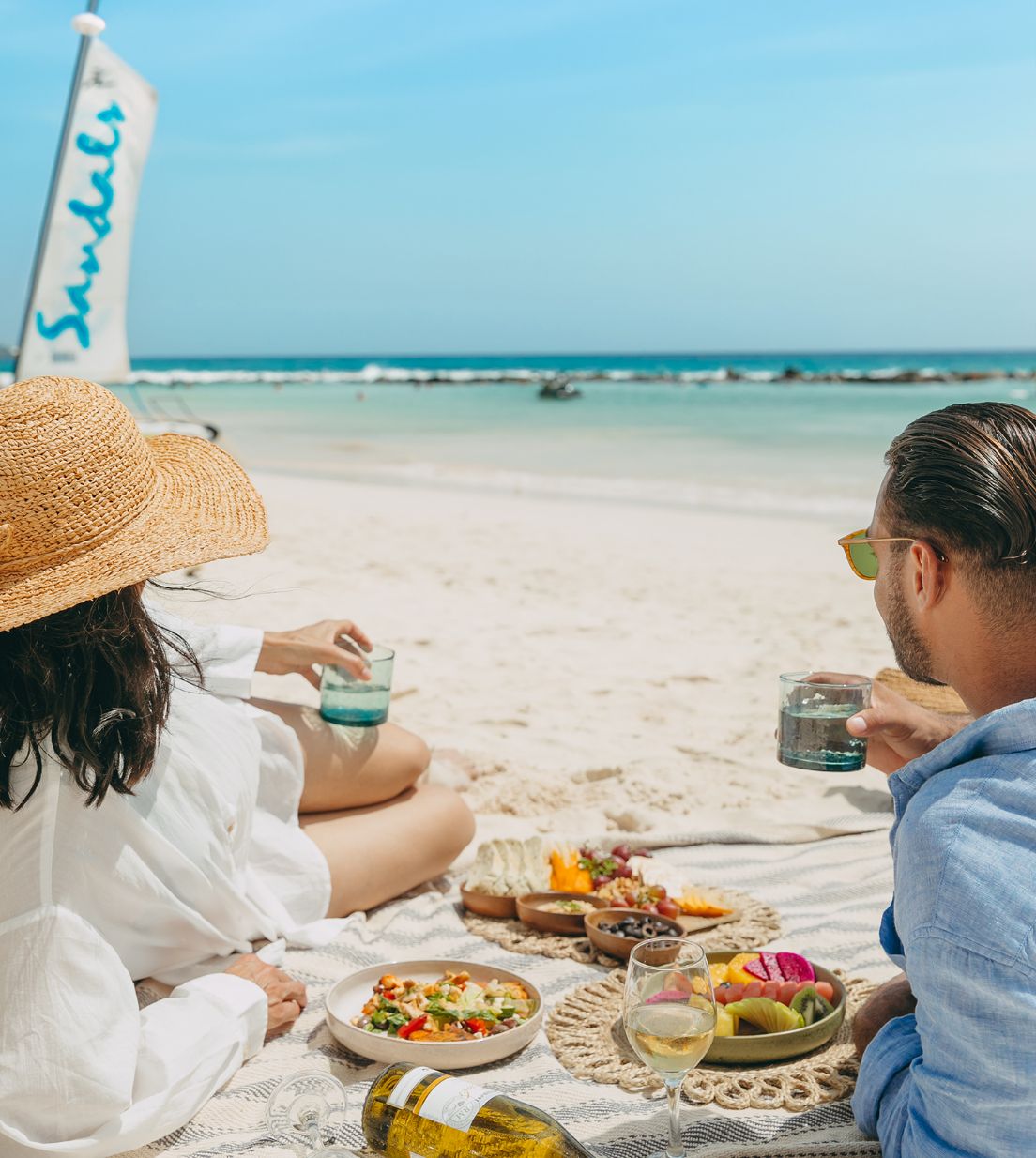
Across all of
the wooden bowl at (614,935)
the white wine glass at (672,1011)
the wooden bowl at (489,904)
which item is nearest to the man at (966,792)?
the white wine glass at (672,1011)

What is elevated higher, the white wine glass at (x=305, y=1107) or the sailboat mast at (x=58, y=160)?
the sailboat mast at (x=58, y=160)

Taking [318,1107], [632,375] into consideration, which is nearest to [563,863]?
[318,1107]

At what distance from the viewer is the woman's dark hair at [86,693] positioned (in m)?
2.09

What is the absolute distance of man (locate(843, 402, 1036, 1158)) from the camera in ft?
5.26

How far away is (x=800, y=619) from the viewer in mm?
7707

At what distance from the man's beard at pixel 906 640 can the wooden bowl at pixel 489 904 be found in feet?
6.16

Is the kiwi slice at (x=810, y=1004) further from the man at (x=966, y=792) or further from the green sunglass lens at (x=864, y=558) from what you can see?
the green sunglass lens at (x=864, y=558)

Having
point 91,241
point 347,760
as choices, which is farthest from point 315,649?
point 91,241

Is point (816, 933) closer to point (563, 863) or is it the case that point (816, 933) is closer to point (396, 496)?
point (563, 863)

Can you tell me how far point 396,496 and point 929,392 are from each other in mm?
34990

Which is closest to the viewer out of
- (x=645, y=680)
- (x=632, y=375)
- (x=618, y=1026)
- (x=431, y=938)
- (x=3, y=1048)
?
(x=3, y=1048)

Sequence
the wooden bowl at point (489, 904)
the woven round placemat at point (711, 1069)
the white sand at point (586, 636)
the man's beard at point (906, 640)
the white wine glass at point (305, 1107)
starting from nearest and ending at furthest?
the man's beard at point (906, 640)
the white wine glass at point (305, 1107)
the woven round placemat at point (711, 1069)
the wooden bowl at point (489, 904)
the white sand at point (586, 636)

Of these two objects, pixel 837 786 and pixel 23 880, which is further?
pixel 837 786

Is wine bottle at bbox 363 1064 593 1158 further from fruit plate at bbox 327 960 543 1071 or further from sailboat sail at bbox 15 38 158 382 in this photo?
sailboat sail at bbox 15 38 158 382
